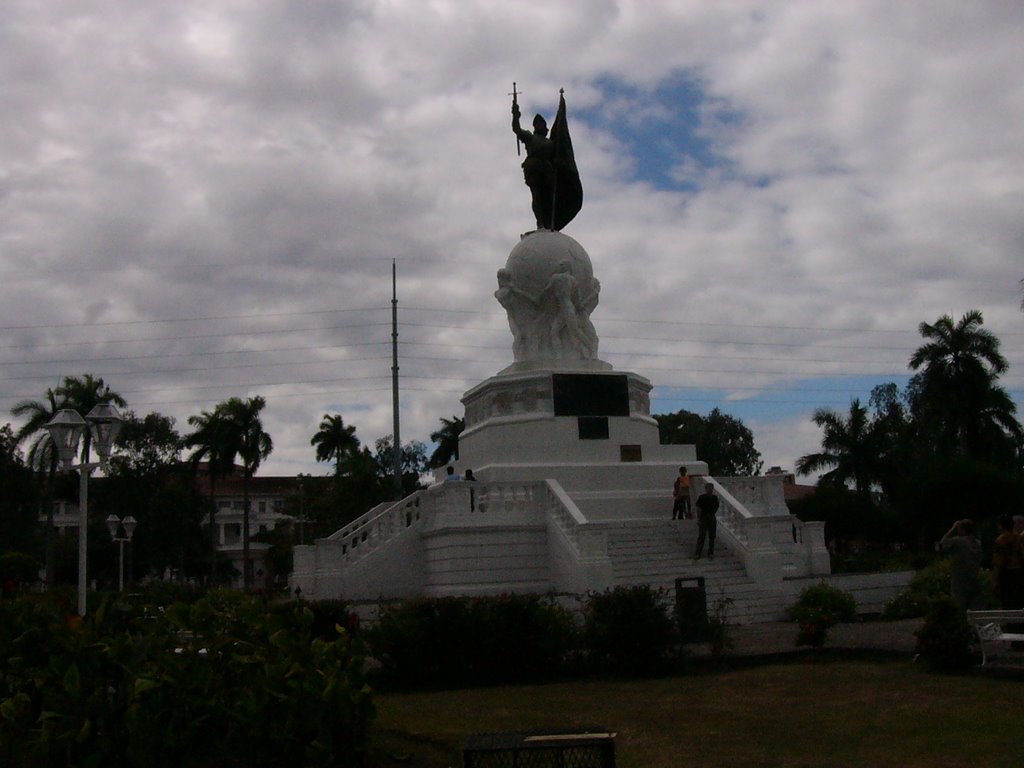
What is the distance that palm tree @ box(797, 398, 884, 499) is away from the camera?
59406 mm

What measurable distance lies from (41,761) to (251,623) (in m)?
1.75

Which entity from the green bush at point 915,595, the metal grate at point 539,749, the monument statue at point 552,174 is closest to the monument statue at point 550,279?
the monument statue at point 552,174

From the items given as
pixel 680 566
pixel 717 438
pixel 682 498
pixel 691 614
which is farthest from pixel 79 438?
pixel 717 438

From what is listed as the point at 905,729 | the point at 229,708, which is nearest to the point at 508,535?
the point at 905,729

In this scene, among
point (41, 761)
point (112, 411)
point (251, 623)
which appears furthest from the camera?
point (112, 411)

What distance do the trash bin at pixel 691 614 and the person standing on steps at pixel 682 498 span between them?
864 cm

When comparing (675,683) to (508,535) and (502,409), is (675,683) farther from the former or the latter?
(502,409)

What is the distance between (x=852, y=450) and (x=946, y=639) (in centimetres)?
5019

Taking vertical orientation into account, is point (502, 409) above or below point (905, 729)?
above

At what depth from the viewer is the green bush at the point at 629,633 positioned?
12.9 meters

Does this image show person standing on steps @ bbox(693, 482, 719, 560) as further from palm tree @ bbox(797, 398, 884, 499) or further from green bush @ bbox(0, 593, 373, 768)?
palm tree @ bbox(797, 398, 884, 499)

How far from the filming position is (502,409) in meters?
27.2

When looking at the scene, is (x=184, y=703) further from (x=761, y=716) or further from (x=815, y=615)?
(x=815, y=615)

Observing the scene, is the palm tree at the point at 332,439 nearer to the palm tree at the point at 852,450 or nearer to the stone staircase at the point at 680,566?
the palm tree at the point at 852,450
